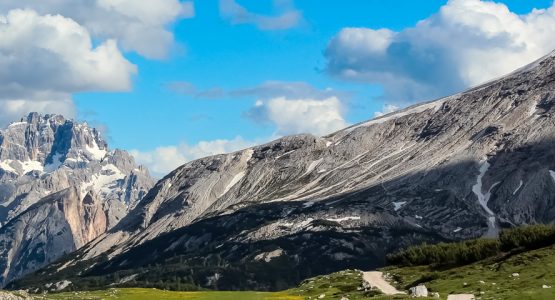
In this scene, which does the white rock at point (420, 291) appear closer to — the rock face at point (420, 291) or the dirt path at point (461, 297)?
the rock face at point (420, 291)

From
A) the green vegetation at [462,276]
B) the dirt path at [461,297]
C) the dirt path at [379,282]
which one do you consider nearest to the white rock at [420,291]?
the green vegetation at [462,276]

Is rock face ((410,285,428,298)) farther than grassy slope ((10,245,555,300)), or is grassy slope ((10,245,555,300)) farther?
rock face ((410,285,428,298))

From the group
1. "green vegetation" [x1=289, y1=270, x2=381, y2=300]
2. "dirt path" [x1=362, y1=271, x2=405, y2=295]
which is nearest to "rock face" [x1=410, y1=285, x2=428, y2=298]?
"green vegetation" [x1=289, y1=270, x2=381, y2=300]

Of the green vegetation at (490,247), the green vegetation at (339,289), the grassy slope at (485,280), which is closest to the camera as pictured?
the grassy slope at (485,280)

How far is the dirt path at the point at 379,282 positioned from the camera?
97231 millimetres

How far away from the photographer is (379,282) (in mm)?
108875

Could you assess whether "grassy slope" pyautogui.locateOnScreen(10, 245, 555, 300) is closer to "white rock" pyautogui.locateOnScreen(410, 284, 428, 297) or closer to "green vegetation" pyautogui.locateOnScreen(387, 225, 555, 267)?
"white rock" pyautogui.locateOnScreen(410, 284, 428, 297)

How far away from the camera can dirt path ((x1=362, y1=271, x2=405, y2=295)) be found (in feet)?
319

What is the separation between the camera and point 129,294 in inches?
3927

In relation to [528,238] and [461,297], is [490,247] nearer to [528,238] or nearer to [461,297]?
[528,238]

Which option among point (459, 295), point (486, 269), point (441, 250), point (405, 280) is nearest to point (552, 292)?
point (459, 295)

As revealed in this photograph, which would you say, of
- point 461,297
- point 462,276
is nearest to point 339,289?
point 462,276

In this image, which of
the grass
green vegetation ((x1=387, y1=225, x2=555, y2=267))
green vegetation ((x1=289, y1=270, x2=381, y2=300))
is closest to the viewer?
the grass

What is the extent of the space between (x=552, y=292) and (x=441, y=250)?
60.7 m
